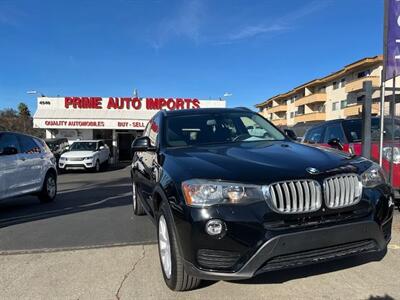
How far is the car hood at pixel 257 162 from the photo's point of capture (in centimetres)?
335

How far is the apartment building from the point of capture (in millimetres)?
47025

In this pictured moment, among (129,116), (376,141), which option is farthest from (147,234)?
(129,116)

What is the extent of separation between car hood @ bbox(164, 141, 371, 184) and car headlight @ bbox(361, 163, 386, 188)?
61 mm

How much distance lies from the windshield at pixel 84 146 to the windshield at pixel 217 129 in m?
18.0

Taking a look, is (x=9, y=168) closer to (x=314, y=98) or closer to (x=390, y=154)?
(x=390, y=154)

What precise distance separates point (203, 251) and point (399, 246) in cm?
298

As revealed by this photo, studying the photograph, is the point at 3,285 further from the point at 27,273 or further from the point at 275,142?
the point at 275,142

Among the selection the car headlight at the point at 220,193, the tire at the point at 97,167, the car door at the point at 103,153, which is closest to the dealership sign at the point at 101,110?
the car door at the point at 103,153

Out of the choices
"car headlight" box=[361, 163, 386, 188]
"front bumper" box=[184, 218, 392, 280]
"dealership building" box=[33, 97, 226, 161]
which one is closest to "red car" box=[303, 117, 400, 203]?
"car headlight" box=[361, 163, 386, 188]

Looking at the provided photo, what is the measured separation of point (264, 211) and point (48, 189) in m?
7.84

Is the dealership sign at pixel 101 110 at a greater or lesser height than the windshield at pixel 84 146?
greater

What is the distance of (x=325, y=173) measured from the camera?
3.42 metres

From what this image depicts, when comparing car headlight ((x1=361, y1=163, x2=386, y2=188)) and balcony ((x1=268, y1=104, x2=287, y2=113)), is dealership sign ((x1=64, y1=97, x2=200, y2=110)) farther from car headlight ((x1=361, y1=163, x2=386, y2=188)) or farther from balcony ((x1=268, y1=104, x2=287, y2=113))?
balcony ((x1=268, y1=104, x2=287, y2=113))

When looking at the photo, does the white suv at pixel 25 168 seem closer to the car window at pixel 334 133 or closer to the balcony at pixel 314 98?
the car window at pixel 334 133
